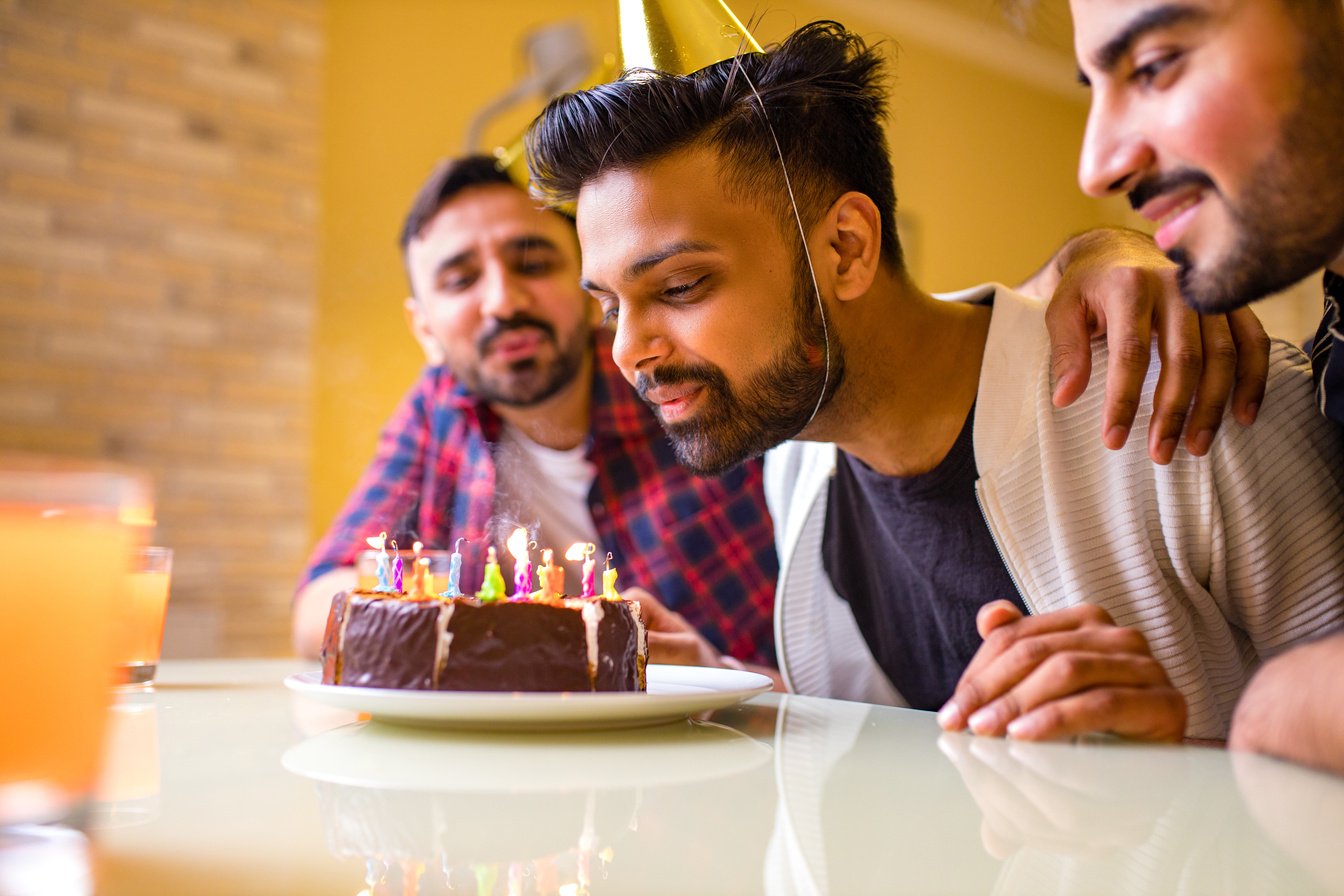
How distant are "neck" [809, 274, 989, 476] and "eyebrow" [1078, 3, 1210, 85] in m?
0.53

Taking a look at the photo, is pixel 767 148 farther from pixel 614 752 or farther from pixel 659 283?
pixel 614 752

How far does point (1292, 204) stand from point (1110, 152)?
0.12 meters

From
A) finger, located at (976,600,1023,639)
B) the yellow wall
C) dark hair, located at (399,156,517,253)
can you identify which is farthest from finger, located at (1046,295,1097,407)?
the yellow wall

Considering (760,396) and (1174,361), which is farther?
(760,396)

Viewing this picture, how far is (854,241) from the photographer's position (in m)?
1.25

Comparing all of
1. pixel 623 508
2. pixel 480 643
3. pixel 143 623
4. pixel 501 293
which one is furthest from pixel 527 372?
pixel 480 643

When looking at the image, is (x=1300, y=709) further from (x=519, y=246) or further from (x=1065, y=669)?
(x=519, y=246)

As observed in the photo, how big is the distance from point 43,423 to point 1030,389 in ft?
9.05

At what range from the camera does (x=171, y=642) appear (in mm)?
3031

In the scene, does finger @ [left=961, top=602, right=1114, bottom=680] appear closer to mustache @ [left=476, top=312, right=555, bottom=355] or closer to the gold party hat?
the gold party hat

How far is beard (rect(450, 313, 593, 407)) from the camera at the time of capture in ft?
6.99

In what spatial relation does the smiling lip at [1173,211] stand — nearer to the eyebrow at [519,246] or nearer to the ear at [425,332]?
the eyebrow at [519,246]

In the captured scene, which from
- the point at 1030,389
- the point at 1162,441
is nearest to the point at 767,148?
the point at 1030,389

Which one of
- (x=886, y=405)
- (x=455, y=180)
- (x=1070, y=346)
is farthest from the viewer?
(x=455, y=180)
